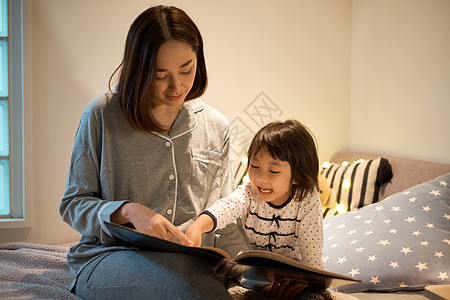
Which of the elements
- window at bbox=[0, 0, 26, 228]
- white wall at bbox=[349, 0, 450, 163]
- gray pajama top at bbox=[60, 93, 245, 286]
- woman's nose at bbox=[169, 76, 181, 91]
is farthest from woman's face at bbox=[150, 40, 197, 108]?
white wall at bbox=[349, 0, 450, 163]

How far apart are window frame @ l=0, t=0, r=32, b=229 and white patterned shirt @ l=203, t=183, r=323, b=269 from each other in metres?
1.08

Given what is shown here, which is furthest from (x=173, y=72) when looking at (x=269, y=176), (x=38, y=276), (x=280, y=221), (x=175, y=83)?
(x=38, y=276)

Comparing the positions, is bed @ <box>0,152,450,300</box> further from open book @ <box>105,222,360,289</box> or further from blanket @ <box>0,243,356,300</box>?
open book @ <box>105,222,360,289</box>

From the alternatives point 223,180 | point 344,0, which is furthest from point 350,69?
point 223,180

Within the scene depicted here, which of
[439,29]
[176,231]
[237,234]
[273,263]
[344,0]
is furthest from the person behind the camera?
[344,0]

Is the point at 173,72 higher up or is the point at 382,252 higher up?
the point at 173,72

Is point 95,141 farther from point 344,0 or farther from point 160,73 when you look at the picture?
point 344,0

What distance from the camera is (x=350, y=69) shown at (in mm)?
2672

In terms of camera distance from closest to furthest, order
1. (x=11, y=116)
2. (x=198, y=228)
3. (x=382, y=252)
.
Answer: (x=198, y=228) < (x=382, y=252) < (x=11, y=116)

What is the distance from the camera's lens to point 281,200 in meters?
1.37

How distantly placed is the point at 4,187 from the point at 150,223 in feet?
4.22

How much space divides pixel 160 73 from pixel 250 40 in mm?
1265

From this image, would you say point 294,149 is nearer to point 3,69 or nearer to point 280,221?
point 280,221

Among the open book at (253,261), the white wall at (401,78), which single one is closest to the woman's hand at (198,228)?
the open book at (253,261)
